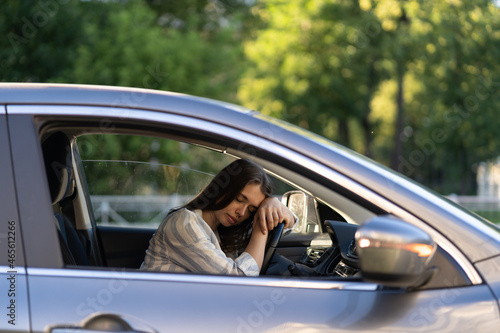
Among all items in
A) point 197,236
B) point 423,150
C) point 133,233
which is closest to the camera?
point 197,236

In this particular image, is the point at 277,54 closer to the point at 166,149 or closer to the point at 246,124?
the point at 166,149

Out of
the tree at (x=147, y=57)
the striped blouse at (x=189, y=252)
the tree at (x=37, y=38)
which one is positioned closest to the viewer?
the striped blouse at (x=189, y=252)

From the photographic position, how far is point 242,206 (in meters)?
2.82

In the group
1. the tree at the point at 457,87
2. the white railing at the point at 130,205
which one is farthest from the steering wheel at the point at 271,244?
the tree at the point at 457,87

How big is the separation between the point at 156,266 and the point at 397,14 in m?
19.6

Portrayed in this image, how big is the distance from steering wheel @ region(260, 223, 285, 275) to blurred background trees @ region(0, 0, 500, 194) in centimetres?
1131

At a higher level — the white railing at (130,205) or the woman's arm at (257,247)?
the white railing at (130,205)

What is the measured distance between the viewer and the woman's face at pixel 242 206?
279 cm

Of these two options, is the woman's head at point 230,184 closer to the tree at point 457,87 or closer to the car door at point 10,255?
the car door at point 10,255

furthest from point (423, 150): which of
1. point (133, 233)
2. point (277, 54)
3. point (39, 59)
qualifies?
point (133, 233)

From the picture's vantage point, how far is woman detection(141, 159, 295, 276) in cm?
233

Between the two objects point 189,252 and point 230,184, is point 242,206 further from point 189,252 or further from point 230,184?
point 189,252

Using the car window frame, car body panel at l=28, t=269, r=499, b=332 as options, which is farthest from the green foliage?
car body panel at l=28, t=269, r=499, b=332

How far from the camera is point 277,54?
2491 centimetres
